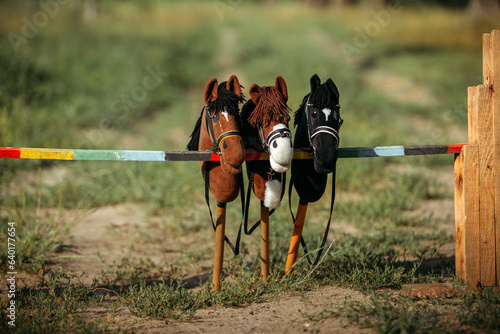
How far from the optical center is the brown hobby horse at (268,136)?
3146mm

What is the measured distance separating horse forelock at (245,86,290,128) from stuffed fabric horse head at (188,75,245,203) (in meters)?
0.13

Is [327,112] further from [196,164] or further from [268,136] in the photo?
[196,164]

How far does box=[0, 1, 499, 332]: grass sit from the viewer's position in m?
3.58

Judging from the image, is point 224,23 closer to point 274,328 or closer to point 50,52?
point 50,52

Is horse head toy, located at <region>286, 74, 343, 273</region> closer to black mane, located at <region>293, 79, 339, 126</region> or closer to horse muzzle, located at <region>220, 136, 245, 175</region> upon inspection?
black mane, located at <region>293, 79, 339, 126</region>

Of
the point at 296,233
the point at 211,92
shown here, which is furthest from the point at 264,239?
the point at 211,92

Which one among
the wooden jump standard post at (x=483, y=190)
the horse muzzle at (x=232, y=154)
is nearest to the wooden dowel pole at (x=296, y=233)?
the horse muzzle at (x=232, y=154)

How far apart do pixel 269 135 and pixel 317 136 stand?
313mm

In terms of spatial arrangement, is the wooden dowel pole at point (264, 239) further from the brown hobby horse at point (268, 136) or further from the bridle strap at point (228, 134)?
the bridle strap at point (228, 134)

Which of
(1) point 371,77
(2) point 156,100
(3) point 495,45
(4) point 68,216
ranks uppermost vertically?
(1) point 371,77

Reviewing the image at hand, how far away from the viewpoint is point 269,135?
126 inches

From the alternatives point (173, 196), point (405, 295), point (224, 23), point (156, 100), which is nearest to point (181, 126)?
point (156, 100)

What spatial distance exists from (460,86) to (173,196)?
27.2 feet

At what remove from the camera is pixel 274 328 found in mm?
3164
